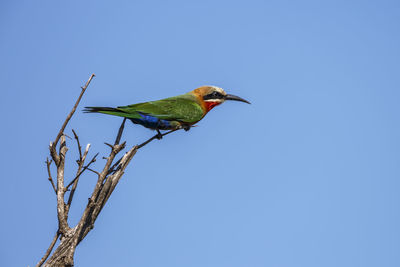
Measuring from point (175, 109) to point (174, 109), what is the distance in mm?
21

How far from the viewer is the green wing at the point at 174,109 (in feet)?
21.1

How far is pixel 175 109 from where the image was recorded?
278 inches

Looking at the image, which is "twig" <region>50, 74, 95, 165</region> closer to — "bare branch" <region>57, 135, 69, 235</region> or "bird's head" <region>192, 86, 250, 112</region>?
"bare branch" <region>57, 135, 69, 235</region>

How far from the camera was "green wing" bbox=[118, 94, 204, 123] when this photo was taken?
6441 millimetres

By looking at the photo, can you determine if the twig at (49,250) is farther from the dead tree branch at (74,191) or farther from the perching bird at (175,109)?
the perching bird at (175,109)

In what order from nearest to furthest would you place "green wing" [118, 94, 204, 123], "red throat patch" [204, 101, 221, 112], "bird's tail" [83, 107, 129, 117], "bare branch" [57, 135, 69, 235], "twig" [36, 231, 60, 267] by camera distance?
"twig" [36, 231, 60, 267], "bare branch" [57, 135, 69, 235], "bird's tail" [83, 107, 129, 117], "green wing" [118, 94, 204, 123], "red throat patch" [204, 101, 221, 112]

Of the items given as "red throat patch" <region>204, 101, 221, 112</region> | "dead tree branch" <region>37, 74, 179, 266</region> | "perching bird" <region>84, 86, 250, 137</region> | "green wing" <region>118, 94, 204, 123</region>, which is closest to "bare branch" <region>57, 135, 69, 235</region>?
"dead tree branch" <region>37, 74, 179, 266</region>

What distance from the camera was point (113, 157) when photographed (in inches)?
182

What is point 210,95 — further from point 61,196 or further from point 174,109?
point 61,196

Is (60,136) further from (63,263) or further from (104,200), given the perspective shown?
(63,263)

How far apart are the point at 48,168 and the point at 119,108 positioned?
1.68 m

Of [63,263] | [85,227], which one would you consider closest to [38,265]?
[63,263]

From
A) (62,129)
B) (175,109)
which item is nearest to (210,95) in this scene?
(175,109)

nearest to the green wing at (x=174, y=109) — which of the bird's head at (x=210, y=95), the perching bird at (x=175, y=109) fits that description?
the perching bird at (x=175, y=109)
